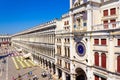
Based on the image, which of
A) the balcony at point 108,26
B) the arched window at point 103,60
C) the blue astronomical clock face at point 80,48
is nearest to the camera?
the balcony at point 108,26

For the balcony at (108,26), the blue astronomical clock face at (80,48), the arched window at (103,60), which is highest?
the balcony at (108,26)

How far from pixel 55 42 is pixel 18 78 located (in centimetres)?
1532

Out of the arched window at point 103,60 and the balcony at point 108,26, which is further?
the arched window at point 103,60

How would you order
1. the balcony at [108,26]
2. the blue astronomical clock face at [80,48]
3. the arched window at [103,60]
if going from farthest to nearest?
the blue astronomical clock face at [80,48]
the arched window at [103,60]
the balcony at [108,26]

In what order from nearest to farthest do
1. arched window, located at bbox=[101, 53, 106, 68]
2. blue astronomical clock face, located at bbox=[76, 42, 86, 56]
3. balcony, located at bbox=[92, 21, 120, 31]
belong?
balcony, located at bbox=[92, 21, 120, 31], arched window, located at bbox=[101, 53, 106, 68], blue astronomical clock face, located at bbox=[76, 42, 86, 56]

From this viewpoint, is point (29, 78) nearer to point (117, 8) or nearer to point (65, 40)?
point (65, 40)

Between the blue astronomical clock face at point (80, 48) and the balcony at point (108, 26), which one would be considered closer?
the balcony at point (108, 26)

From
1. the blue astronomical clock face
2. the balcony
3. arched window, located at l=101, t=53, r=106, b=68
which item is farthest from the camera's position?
the blue astronomical clock face

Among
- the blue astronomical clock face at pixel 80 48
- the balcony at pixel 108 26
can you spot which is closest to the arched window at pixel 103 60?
the balcony at pixel 108 26

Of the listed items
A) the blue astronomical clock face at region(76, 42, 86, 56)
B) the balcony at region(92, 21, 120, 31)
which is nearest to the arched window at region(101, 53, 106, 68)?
the balcony at region(92, 21, 120, 31)

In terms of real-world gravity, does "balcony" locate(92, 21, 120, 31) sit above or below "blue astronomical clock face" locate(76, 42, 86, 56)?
above

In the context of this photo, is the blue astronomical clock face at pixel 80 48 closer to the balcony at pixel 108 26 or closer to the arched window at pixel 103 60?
the balcony at pixel 108 26

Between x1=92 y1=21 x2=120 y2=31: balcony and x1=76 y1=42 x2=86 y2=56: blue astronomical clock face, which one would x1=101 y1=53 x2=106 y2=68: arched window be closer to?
x1=92 y1=21 x2=120 y2=31: balcony

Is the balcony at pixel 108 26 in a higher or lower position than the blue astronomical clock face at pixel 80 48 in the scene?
higher
